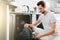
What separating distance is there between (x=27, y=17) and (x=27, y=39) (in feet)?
0.88

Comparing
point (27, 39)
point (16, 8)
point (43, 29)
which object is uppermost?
point (16, 8)

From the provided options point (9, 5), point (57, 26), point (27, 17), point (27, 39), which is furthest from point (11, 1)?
point (57, 26)

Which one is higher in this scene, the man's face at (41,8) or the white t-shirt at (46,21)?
the man's face at (41,8)

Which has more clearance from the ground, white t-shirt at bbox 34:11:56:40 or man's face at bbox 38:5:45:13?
man's face at bbox 38:5:45:13

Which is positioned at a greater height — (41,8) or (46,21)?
(41,8)

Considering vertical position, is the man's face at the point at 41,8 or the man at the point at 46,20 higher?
the man's face at the point at 41,8

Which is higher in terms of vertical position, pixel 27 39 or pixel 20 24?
pixel 20 24

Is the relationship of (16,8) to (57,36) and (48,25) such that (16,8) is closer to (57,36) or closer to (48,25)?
(48,25)

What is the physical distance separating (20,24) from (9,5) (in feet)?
0.87

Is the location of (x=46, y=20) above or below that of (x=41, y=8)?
below

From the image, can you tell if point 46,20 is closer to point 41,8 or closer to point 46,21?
point 46,21

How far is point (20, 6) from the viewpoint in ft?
4.83

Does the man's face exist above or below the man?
above

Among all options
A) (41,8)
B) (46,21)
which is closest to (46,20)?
(46,21)
